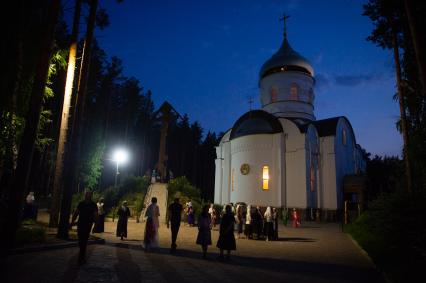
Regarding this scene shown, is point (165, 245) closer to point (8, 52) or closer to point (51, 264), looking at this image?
point (51, 264)

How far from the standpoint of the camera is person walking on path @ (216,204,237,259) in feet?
31.0

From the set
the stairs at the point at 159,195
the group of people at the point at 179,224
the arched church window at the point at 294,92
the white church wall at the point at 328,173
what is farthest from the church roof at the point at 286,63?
the group of people at the point at 179,224

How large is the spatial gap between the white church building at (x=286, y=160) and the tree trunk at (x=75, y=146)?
22.2 meters

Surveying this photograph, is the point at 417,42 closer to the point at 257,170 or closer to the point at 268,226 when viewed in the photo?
the point at 268,226

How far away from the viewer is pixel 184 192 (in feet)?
83.2

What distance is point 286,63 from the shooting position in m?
39.0

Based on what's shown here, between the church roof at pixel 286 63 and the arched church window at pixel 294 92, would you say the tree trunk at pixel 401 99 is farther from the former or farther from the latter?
the church roof at pixel 286 63

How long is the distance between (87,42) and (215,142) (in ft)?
178

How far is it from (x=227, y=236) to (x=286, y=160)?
930 inches

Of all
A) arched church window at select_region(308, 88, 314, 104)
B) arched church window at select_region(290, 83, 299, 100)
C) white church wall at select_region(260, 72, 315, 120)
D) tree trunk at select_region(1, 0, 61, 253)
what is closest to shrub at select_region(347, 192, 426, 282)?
tree trunk at select_region(1, 0, 61, 253)

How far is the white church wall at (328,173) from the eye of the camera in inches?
1256

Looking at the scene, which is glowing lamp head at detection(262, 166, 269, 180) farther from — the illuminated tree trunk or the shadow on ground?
the illuminated tree trunk

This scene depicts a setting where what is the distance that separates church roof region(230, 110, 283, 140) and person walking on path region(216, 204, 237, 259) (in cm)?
2391

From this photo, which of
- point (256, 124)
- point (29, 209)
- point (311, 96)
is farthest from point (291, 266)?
point (311, 96)
